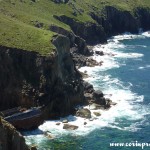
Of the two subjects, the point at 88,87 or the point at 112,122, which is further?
the point at 88,87

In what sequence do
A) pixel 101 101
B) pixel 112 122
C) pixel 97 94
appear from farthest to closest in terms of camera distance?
pixel 97 94 < pixel 101 101 < pixel 112 122

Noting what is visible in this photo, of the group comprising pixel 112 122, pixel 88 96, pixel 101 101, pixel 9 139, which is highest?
pixel 88 96

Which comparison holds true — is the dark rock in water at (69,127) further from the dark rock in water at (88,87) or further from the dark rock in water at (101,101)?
the dark rock in water at (88,87)

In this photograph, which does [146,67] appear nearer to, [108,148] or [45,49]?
[45,49]

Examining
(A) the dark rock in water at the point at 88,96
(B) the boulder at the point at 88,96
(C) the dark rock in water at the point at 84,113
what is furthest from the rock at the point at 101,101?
(C) the dark rock in water at the point at 84,113

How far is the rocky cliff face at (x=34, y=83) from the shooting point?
4660 inches

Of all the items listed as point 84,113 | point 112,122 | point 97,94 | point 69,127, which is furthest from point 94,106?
point 69,127

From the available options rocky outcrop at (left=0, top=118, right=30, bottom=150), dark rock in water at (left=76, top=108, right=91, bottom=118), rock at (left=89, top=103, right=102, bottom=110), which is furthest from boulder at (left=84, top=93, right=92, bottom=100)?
rocky outcrop at (left=0, top=118, right=30, bottom=150)

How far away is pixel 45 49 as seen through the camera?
130375 mm

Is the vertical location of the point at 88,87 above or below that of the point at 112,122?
above

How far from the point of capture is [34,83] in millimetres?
122562

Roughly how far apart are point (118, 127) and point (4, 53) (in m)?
34.7

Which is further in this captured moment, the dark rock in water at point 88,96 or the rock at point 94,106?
the dark rock in water at point 88,96

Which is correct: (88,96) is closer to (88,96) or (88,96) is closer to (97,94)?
(88,96)
